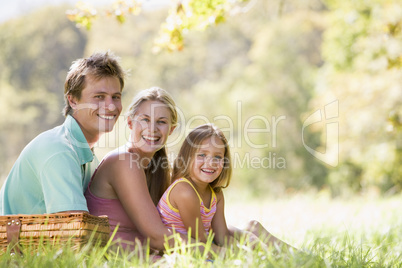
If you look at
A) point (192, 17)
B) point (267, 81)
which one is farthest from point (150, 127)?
point (267, 81)

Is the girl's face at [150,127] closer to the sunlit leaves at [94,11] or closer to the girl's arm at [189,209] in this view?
the girl's arm at [189,209]

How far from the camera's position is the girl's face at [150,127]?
3.57 metres

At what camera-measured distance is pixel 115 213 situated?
337 cm

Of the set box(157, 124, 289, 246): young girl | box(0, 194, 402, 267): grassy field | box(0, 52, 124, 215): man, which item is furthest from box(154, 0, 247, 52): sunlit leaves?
box(0, 194, 402, 267): grassy field

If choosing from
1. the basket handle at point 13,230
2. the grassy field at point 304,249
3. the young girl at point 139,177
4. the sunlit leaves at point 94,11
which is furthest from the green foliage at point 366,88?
the basket handle at point 13,230

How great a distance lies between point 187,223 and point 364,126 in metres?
8.79

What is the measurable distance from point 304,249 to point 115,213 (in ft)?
4.25

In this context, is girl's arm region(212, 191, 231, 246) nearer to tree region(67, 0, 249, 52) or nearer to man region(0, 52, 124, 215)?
man region(0, 52, 124, 215)

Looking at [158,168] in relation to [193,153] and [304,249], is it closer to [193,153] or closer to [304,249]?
[193,153]

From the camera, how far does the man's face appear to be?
3.48 meters

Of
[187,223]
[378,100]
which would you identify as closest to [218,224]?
[187,223]

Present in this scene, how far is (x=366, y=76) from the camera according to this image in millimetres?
11852

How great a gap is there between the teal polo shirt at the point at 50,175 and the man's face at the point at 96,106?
0.44 ft

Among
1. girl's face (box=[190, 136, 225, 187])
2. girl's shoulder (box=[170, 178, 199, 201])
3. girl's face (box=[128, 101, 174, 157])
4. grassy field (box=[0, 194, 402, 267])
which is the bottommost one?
grassy field (box=[0, 194, 402, 267])
